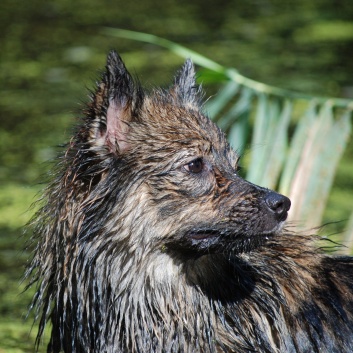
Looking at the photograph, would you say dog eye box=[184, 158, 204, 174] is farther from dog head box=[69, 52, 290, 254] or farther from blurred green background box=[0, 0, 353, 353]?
blurred green background box=[0, 0, 353, 353]

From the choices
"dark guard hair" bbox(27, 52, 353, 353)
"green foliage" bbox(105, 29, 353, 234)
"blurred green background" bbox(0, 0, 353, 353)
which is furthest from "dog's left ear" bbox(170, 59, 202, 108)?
"blurred green background" bbox(0, 0, 353, 353)

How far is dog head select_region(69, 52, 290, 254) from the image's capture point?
4.67m

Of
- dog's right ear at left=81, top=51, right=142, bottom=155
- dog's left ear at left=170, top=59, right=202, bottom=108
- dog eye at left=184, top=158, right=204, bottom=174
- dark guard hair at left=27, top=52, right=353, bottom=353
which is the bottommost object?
dark guard hair at left=27, top=52, right=353, bottom=353

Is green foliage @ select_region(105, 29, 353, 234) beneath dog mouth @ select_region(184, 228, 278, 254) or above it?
above

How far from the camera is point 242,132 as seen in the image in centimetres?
702

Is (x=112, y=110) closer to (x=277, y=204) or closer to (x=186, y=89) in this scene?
(x=186, y=89)

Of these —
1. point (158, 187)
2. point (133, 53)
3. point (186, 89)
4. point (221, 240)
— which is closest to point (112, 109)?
point (158, 187)

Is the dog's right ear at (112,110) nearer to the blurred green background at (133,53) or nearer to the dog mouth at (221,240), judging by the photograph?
the dog mouth at (221,240)

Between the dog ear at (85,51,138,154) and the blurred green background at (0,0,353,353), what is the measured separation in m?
3.24

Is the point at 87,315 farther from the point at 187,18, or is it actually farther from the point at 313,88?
the point at 187,18

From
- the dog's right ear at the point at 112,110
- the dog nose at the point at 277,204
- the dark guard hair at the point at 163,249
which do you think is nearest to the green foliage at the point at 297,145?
the dark guard hair at the point at 163,249

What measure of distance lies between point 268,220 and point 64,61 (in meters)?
7.08

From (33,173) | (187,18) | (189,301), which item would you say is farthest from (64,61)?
(189,301)

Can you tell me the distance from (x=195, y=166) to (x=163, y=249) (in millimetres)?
437
